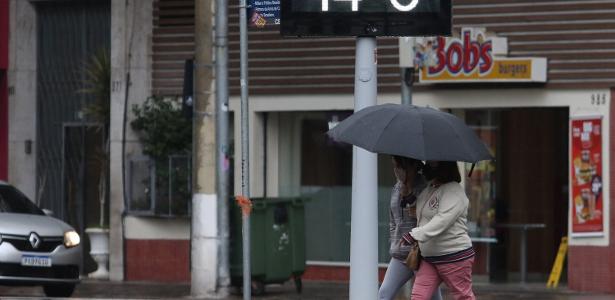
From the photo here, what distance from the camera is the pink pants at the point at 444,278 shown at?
9.55 metres

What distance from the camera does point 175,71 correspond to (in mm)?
19719

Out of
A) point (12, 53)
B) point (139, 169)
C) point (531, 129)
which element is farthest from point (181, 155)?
point (531, 129)

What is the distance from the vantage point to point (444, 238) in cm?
950

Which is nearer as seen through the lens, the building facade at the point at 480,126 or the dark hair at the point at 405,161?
the dark hair at the point at 405,161

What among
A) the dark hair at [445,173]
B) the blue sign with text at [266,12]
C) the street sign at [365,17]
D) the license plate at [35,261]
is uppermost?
the blue sign with text at [266,12]

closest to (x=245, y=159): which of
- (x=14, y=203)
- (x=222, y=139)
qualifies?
(x=222, y=139)

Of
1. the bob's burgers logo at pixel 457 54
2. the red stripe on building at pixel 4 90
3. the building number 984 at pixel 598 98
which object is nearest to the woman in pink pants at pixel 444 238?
the bob's burgers logo at pixel 457 54

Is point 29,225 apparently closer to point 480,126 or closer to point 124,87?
point 124,87

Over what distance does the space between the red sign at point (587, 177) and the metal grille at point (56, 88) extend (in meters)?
7.95

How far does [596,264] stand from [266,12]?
20.1 ft

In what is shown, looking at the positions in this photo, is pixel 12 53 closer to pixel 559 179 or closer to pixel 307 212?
pixel 307 212

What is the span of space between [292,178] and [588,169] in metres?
4.46

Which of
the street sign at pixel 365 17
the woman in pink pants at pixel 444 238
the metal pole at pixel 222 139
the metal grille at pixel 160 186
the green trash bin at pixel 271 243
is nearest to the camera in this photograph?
the woman in pink pants at pixel 444 238

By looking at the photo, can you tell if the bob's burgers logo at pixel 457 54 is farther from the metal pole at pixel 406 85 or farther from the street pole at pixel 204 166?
the street pole at pixel 204 166
